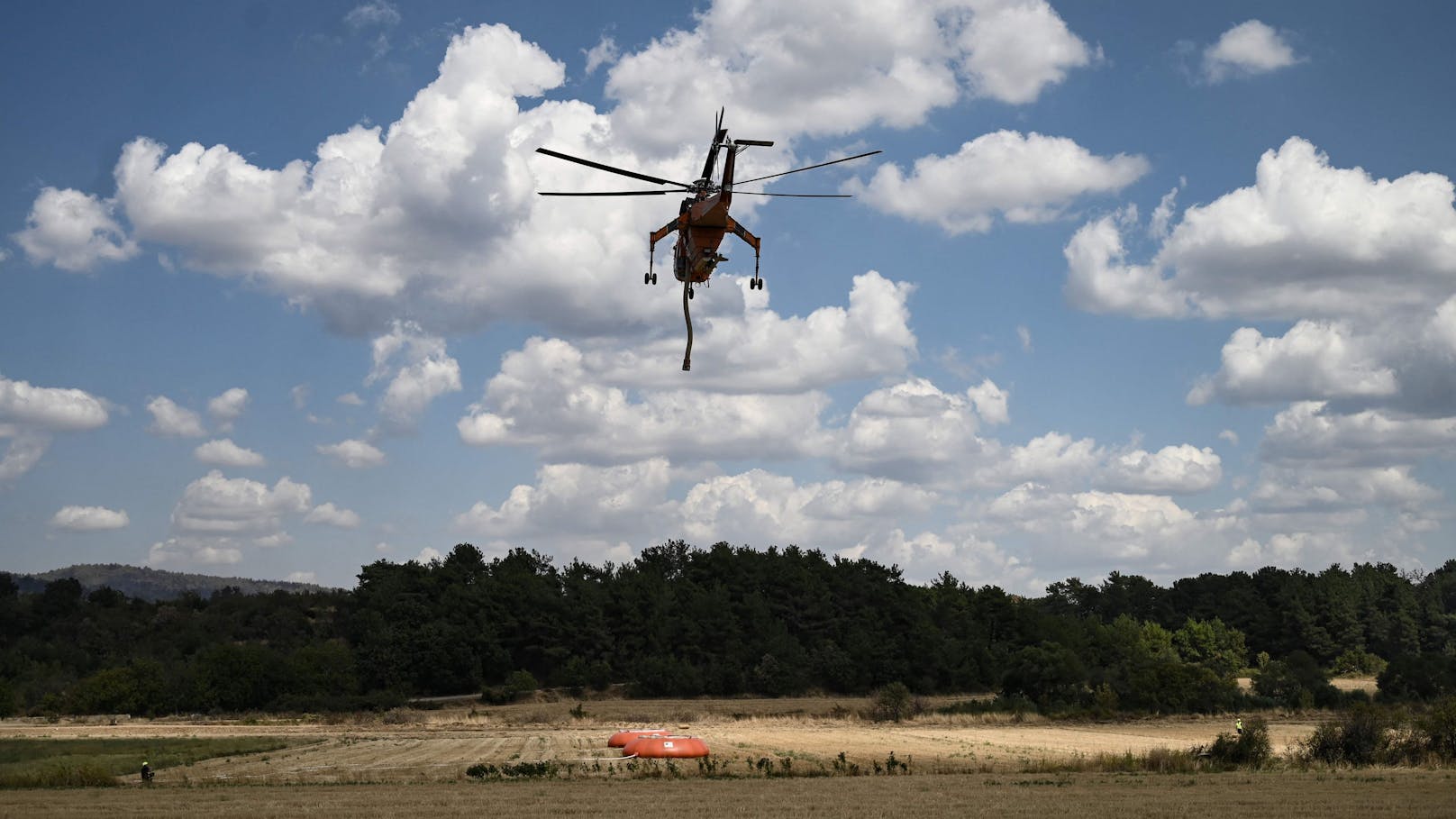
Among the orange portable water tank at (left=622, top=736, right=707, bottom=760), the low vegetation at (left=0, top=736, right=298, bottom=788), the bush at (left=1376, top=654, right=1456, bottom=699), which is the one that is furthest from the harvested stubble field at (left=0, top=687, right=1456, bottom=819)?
the bush at (left=1376, top=654, right=1456, bottom=699)

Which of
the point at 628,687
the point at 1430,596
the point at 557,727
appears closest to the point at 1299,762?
the point at 557,727

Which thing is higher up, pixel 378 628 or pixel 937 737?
pixel 378 628

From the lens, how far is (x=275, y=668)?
3679 inches

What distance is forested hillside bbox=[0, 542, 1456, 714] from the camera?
296 feet

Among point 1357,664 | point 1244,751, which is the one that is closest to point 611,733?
point 1244,751

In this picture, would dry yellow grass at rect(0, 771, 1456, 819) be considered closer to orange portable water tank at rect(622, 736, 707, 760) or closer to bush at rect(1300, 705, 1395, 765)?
bush at rect(1300, 705, 1395, 765)

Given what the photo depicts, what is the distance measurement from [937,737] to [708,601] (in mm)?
48624

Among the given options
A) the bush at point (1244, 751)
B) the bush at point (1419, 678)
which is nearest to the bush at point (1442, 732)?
the bush at point (1244, 751)

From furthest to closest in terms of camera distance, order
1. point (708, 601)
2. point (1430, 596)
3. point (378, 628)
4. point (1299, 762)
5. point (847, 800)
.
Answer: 1. point (1430, 596)
2. point (708, 601)
3. point (378, 628)
4. point (1299, 762)
5. point (847, 800)

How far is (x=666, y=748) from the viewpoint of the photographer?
174 feet

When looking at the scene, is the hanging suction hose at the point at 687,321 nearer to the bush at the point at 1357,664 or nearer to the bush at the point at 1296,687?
the bush at the point at 1296,687

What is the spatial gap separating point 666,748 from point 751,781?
9886 millimetres

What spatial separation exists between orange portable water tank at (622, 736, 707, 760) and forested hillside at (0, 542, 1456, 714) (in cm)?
3892

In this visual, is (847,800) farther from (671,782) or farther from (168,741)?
(168,741)
